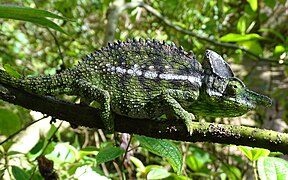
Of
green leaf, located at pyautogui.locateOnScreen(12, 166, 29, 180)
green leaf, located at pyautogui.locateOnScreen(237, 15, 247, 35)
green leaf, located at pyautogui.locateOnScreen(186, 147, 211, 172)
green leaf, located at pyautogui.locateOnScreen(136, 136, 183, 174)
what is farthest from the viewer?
green leaf, located at pyautogui.locateOnScreen(237, 15, 247, 35)

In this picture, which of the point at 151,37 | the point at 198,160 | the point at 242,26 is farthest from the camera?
the point at 151,37

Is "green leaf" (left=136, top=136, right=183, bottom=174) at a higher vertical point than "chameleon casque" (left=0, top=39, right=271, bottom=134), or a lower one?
lower

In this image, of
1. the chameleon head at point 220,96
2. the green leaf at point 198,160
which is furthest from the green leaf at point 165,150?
the green leaf at point 198,160

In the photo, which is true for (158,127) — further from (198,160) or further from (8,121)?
(198,160)

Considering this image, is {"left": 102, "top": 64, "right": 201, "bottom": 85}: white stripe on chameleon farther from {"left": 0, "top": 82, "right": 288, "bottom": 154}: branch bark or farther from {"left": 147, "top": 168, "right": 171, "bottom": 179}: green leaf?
{"left": 147, "top": 168, "right": 171, "bottom": 179}: green leaf

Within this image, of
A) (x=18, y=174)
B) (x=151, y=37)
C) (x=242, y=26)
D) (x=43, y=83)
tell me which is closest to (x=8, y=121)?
(x=18, y=174)

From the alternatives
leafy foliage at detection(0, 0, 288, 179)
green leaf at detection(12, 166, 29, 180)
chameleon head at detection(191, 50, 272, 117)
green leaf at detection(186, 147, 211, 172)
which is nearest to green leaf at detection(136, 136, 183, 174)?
leafy foliage at detection(0, 0, 288, 179)

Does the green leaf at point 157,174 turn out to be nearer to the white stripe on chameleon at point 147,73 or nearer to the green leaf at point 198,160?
the white stripe on chameleon at point 147,73
